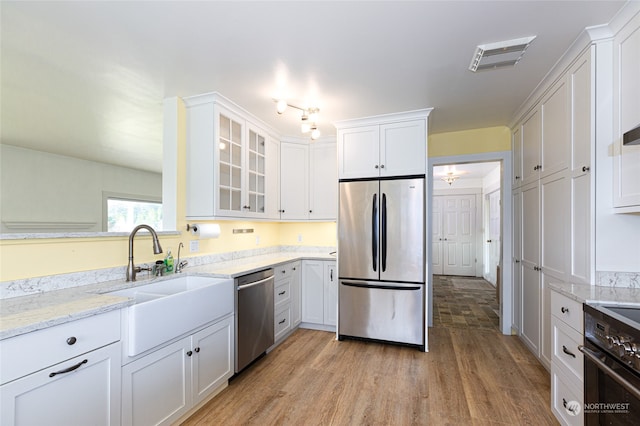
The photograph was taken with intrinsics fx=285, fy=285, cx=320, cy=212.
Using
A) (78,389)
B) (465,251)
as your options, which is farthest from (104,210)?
(465,251)

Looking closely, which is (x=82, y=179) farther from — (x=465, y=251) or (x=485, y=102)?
(x=465, y=251)

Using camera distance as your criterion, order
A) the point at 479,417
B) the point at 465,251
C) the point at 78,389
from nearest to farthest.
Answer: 1. the point at 78,389
2. the point at 479,417
3. the point at 465,251

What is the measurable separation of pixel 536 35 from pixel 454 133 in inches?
77.5

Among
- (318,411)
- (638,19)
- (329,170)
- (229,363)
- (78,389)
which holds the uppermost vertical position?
(638,19)

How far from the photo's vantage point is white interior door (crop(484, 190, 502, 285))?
20.3 feet

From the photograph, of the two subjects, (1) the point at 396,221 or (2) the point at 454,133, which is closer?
(1) the point at 396,221

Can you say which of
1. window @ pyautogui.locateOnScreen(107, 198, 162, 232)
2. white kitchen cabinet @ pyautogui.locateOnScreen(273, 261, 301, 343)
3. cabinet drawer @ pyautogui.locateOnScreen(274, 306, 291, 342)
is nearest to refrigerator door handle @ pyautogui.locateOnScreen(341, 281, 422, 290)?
white kitchen cabinet @ pyautogui.locateOnScreen(273, 261, 301, 343)

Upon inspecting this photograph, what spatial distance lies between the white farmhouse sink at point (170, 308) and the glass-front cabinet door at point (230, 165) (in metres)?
0.81

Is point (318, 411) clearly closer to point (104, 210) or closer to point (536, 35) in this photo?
point (536, 35)

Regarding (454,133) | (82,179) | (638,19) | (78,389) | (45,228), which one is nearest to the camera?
(78,389)

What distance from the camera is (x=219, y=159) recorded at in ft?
8.89

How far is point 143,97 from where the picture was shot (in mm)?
2699

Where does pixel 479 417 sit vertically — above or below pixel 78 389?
below

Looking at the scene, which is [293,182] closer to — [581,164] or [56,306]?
[56,306]
